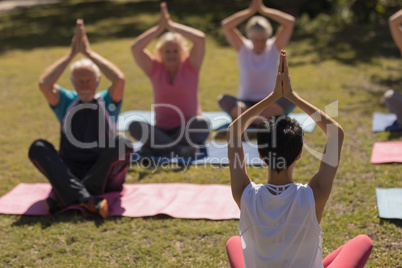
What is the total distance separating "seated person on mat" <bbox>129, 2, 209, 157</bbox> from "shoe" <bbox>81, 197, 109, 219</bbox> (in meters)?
Answer: 1.54

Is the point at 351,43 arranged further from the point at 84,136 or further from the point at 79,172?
the point at 79,172

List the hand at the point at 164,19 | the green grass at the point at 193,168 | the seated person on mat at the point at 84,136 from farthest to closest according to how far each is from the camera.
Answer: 1. the hand at the point at 164,19
2. the seated person on mat at the point at 84,136
3. the green grass at the point at 193,168

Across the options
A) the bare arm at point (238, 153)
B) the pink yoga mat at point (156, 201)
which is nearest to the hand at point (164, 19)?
the pink yoga mat at point (156, 201)

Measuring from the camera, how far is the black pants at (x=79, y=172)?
4.75 meters

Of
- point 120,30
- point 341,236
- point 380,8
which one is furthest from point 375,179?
point 120,30

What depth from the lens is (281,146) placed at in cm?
265

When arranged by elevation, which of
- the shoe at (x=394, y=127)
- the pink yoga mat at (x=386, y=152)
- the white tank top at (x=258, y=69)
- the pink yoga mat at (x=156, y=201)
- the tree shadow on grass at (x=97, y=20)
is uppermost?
the tree shadow on grass at (x=97, y=20)

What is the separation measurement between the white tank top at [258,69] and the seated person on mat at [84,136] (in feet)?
7.28

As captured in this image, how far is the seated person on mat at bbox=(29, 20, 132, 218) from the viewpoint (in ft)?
15.9

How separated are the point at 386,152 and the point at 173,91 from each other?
8.21 feet

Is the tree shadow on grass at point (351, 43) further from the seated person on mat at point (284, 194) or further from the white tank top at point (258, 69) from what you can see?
the seated person on mat at point (284, 194)

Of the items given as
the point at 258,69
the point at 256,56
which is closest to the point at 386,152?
the point at 258,69

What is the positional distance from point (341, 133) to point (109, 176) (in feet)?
9.11

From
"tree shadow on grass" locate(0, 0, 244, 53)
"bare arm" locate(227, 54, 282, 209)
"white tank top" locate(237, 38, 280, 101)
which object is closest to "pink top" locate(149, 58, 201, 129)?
"white tank top" locate(237, 38, 280, 101)
